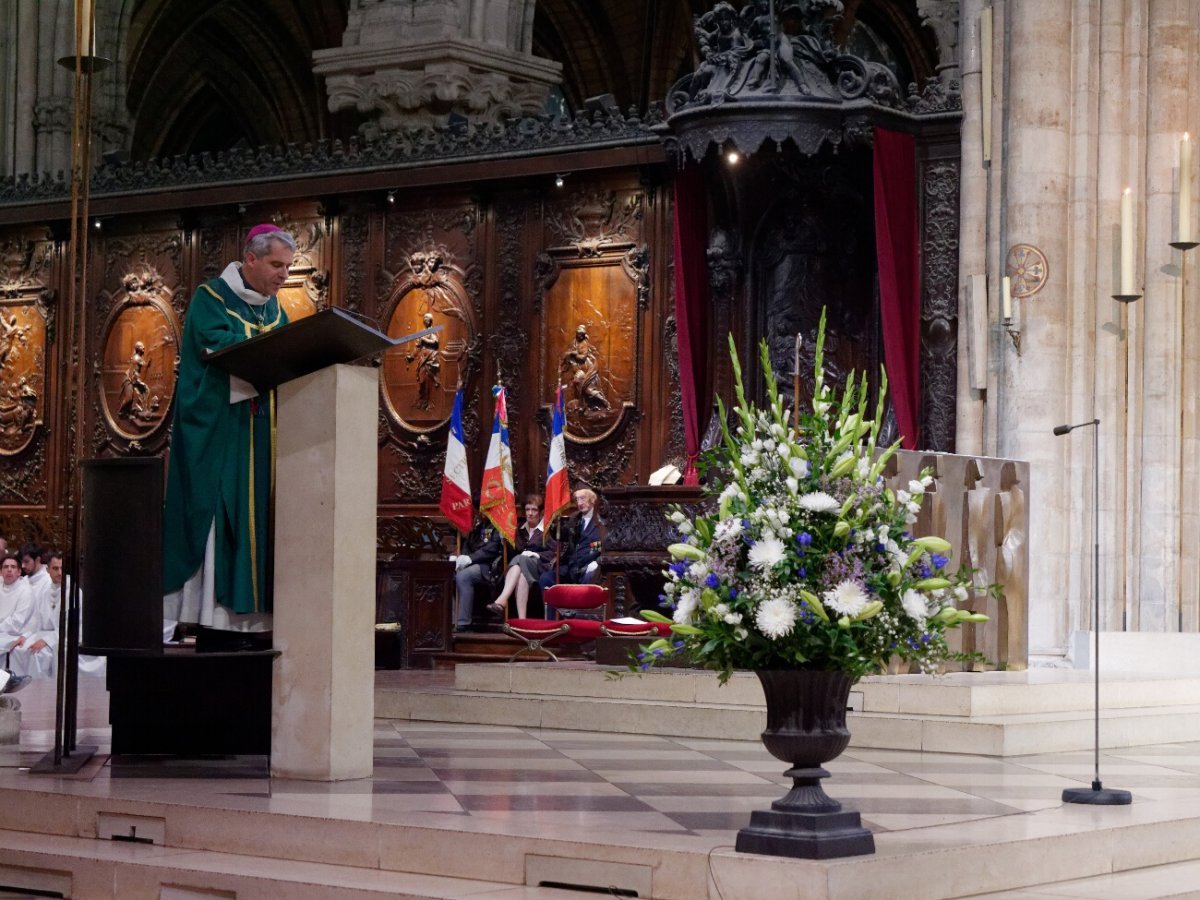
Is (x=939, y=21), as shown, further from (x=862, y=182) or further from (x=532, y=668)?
(x=532, y=668)

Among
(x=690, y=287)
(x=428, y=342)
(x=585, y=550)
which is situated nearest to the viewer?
(x=585, y=550)

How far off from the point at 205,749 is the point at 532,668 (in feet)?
10.2

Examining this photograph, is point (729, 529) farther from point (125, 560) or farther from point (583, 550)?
point (583, 550)

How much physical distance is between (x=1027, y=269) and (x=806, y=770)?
780cm

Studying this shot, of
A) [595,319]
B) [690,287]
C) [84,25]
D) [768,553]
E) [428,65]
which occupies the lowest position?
[768,553]

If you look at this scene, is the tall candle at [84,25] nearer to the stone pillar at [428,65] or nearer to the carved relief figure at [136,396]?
the stone pillar at [428,65]

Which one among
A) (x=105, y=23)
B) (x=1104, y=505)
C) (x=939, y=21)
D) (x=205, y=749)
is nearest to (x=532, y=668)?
(x=205, y=749)

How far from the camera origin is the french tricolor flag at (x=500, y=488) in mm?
14224

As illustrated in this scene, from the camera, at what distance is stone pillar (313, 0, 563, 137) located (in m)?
15.7

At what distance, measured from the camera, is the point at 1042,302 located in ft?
40.2

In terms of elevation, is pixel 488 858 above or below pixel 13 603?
below

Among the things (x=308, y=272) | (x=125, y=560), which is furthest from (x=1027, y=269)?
(x=125, y=560)

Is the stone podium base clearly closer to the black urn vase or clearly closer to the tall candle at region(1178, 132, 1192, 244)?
the black urn vase

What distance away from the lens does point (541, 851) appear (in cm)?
511
